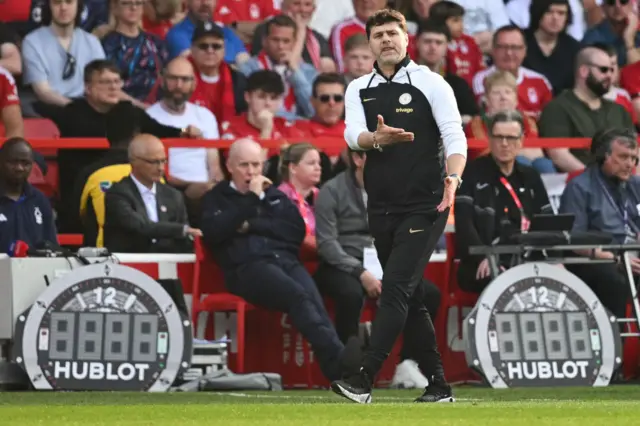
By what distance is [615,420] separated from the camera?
7.07 meters

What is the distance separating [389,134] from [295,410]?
1604 millimetres

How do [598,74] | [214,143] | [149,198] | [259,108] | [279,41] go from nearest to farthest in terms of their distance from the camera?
[149,198] < [214,143] < [259,108] < [598,74] < [279,41]

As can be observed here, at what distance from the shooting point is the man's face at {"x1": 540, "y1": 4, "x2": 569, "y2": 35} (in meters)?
16.7

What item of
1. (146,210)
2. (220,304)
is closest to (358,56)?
(146,210)

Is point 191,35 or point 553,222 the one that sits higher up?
point 191,35

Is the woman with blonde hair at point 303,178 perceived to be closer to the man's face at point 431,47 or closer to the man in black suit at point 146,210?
the man in black suit at point 146,210

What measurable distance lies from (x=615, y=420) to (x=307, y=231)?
5.62m

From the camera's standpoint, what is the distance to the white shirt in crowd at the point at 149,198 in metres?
12.1

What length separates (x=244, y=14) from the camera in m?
16.5

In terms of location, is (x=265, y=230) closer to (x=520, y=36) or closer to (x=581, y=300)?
(x=581, y=300)

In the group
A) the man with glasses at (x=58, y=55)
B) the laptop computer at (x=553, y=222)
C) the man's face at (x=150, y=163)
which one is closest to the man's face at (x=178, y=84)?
the man with glasses at (x=58, y=55)

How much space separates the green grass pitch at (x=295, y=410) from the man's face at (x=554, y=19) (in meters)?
7.14

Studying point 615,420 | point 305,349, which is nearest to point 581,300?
point 305,349

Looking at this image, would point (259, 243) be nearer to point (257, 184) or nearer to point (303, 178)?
point (257, 184)
